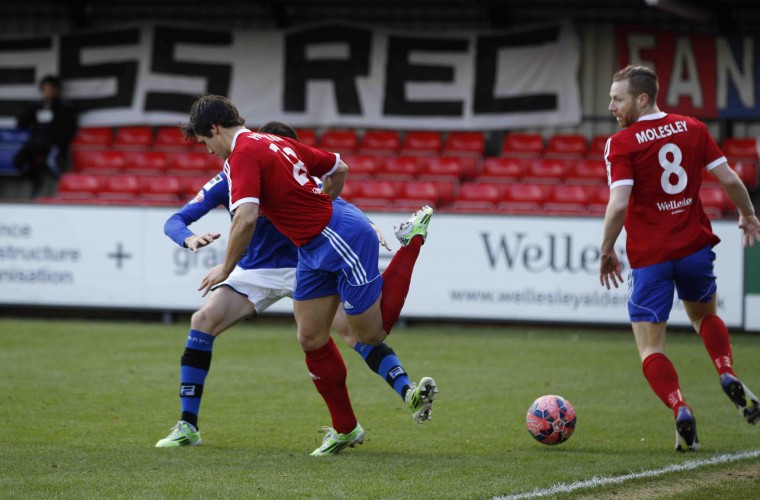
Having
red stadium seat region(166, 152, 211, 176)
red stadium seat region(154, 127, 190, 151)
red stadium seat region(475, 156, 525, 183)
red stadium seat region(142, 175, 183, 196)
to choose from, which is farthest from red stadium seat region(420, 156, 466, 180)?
red stadium seat region(154, 127, 190, 151)

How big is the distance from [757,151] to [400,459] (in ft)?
42.1

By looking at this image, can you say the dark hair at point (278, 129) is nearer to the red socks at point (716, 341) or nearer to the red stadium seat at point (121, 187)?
the red socks at point (716, 341)

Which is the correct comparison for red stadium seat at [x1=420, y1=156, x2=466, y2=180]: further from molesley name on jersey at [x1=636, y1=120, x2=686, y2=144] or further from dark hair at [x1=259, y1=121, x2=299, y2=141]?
molesley name on jersey at [x1=636, y1=120, x2=686, y2=144]

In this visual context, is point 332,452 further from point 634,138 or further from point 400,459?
point 634,138

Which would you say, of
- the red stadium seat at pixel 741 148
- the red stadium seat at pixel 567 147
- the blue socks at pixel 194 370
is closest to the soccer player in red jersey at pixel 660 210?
the blue socks at pixel 194 370

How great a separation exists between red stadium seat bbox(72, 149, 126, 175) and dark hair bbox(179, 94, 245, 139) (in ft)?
41.5

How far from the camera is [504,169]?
1756cm

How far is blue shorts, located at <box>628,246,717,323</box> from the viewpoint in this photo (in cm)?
639

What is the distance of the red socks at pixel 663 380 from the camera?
20.8 feet

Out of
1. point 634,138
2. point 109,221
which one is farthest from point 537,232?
point 634,138

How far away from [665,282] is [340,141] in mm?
13204

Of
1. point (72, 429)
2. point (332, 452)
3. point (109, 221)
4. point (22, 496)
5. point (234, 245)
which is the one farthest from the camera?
point (109, 221)

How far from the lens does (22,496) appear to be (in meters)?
5.17

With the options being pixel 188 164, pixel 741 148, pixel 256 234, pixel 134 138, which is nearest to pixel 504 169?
pixel 741 148
